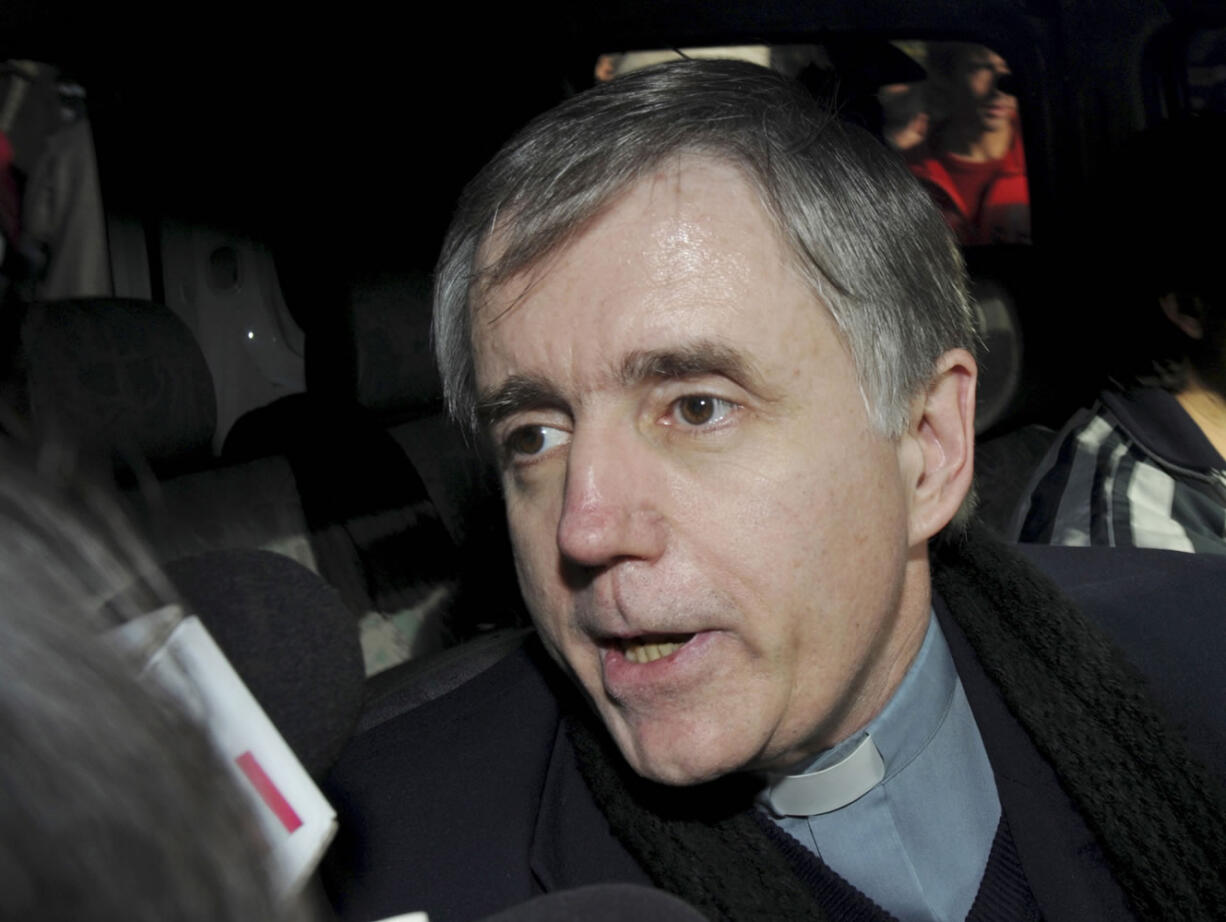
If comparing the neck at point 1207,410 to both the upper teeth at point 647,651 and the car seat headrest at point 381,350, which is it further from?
the upper teeth at point 647,651

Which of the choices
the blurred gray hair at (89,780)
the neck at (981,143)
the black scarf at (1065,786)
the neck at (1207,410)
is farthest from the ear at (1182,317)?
the blurred gray hair at (89,780)

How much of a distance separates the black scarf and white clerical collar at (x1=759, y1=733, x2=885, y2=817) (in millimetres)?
37

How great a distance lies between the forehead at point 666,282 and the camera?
1.25m

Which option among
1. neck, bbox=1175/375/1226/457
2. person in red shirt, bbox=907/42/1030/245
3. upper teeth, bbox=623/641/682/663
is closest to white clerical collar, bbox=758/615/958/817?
upper teeth, bbox=623/641/682/663

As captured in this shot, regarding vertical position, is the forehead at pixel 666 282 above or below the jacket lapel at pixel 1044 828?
above

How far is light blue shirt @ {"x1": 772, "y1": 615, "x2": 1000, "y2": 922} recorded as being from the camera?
4.59 feet

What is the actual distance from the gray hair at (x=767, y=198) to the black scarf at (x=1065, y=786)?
37cm

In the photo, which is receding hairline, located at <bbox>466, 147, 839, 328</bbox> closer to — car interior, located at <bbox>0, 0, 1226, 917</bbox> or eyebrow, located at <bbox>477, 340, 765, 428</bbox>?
eyebrow, located at <bbox>477, 340, 765, 428</bbox>

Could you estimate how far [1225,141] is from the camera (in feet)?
9.03

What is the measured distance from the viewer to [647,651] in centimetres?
127

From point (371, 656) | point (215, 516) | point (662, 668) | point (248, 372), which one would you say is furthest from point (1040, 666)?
point (248, 372)

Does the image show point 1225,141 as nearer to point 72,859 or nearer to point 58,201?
point 58,201

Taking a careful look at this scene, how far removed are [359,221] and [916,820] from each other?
1.90m

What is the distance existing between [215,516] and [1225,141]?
89.0 inches
